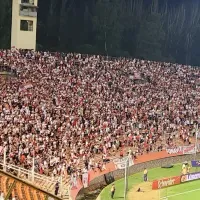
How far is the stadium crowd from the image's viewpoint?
63.3 feet

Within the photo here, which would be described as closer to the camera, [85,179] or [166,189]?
[85,179]

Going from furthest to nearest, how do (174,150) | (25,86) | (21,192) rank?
1. (25,86)
2. (174,150)
3. (21,192)

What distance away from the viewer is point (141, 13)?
65875 millimetres

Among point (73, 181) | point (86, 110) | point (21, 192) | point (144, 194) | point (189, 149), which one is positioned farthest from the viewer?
point (86, 110)

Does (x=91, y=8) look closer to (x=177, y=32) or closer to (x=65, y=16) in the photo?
(x=65, y=16)

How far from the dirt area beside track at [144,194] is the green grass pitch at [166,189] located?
295mm

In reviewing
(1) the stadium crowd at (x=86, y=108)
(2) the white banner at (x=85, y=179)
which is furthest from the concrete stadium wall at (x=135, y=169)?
(1) the stadium crowd at (x=86, y=108)

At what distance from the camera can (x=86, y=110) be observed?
25781 mm

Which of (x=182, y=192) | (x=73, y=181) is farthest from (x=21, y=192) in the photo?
(x=182, y=192)

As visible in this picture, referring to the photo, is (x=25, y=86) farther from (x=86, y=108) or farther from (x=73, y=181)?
(x=73, y=181)

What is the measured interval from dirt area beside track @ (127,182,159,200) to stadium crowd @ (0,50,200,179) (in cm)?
192

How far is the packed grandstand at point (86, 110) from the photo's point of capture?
19141mm

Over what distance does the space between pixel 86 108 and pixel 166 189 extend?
793 cm

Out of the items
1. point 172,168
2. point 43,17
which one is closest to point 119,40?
point 43,17
